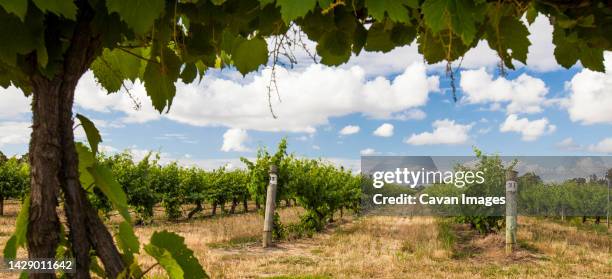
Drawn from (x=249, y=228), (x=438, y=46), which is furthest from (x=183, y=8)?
(x=249, y=228)

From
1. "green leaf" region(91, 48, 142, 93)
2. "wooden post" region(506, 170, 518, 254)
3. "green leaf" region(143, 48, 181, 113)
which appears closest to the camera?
"green leaf" region(143, 48, 181, 113)

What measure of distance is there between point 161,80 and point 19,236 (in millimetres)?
553

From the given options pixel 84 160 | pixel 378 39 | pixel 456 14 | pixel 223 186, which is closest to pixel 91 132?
pixel 84 160

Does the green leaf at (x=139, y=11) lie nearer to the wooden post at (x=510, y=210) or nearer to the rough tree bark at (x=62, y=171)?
the rough tree bark at (x=62, y=171)

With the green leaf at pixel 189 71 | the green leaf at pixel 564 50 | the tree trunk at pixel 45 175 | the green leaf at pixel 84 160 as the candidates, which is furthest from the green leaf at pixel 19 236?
the green leaf at pixel 564 50

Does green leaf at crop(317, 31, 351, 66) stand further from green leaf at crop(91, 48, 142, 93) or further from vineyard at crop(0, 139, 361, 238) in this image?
vineyard at crop(0, 139, 361, 238)

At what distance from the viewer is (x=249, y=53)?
1591mm

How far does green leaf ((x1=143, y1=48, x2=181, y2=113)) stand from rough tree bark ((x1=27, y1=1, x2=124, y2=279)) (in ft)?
0.67

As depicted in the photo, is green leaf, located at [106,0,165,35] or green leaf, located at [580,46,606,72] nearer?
green leaf, located at [106,0,165,35]

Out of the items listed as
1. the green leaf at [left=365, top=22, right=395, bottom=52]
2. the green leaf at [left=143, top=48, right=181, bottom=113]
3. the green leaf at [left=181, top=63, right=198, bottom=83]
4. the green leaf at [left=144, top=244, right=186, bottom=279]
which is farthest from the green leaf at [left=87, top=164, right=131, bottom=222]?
the green leaf at [left=365, top=22, right=395, bottom=52]

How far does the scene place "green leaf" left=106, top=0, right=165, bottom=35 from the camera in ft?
3.26

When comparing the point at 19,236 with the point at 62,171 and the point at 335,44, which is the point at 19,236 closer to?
the point at 62,171

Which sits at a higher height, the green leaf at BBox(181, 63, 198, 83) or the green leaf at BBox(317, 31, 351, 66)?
the green leaf at BBox(317, 31, 351, 66)

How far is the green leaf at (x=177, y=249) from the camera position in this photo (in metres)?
1.43
